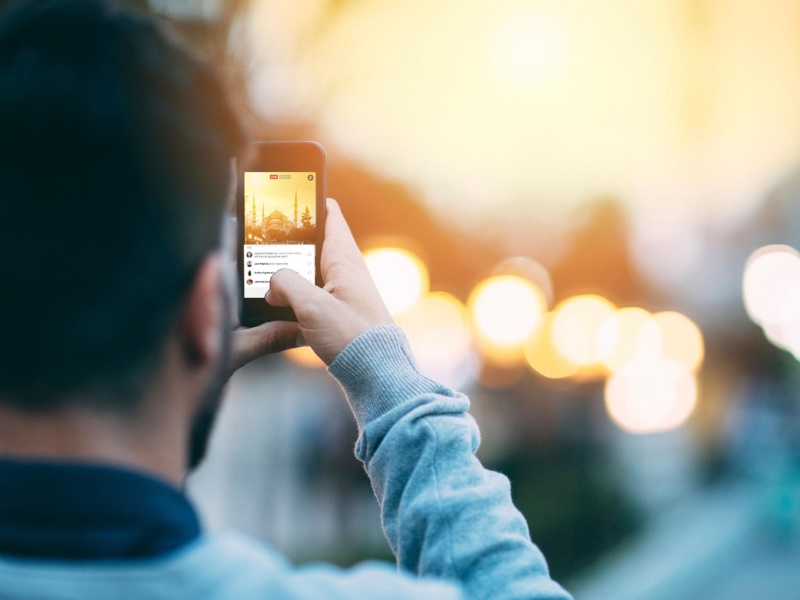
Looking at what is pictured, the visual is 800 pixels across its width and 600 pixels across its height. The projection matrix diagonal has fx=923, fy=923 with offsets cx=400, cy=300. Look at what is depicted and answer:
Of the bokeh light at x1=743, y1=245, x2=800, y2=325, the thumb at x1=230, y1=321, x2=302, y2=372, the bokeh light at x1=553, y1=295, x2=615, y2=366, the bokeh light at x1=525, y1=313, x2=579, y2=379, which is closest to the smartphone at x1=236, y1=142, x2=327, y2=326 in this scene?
the thumb at x1=230, y1=321, x2=302, y2=372

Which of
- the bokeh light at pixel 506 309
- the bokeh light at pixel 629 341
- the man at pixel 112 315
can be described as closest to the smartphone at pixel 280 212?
the man at pixel 112 315

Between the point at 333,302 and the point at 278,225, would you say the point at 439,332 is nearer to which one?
the point at 278,225

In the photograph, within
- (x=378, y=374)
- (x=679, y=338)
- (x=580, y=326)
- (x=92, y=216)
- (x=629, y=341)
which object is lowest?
(x=679, y=338)

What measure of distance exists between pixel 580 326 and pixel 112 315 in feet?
105

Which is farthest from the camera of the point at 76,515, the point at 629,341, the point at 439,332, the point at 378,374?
the point at 629,341

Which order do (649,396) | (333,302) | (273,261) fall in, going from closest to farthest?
(333,302) < (273,261) < (649,396)

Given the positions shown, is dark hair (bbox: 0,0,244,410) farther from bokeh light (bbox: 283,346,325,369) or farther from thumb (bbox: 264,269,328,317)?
bokeh light (bbox: 283,346,325,369)

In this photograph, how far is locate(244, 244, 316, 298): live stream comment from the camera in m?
1.93

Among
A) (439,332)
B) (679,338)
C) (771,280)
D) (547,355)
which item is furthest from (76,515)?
(679,338)

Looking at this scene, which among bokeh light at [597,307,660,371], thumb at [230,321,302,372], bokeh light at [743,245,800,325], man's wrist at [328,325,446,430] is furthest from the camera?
bokeh light at [743,245,800,325]

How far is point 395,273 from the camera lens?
43.1 ft

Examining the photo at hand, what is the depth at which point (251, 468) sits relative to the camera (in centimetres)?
1325

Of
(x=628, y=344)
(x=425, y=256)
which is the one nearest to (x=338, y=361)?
(x=425, y=256)

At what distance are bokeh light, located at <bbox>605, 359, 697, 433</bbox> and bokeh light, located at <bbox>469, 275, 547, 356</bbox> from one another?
1592 cm
